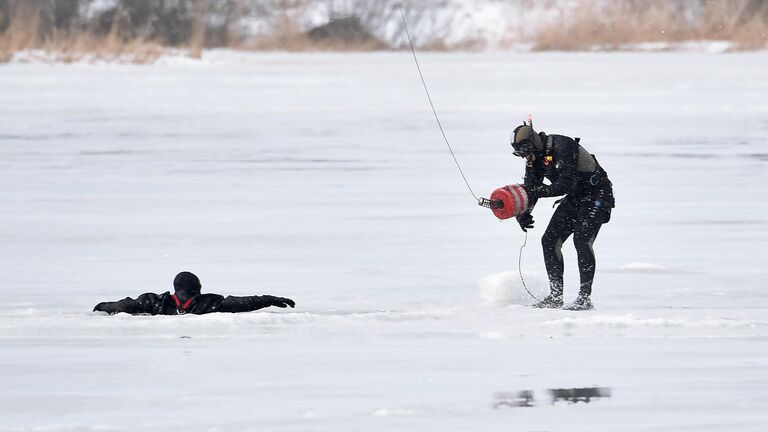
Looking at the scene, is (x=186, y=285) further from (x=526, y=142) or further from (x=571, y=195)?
(x=571, y=195)

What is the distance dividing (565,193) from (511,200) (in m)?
0.25

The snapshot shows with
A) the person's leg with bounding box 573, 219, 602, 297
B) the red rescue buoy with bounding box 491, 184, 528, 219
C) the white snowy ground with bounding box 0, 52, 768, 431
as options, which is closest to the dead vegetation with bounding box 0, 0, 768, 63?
the white snowy ground with bounding box 0, 52, 768, 431

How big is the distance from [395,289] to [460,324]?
44.8 inches

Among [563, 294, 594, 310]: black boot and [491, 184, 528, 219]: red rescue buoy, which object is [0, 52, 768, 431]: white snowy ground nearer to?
[563, 294, 594, 310]: black boot

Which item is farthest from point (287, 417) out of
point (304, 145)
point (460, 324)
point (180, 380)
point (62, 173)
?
point (304, 145)

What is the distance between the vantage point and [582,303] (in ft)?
24.0

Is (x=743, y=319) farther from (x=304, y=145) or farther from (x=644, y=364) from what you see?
(x=304, y=145)

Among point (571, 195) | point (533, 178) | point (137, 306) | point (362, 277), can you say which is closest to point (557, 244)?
point (571, 195)

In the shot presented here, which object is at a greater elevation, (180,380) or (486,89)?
(486,89)

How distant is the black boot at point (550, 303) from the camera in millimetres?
7320

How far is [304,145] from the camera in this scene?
687 inches

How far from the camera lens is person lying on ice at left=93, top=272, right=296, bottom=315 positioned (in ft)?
22.6

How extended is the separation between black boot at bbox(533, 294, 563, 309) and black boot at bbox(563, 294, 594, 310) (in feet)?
0.15

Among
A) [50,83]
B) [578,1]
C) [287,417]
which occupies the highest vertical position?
[578,1]
